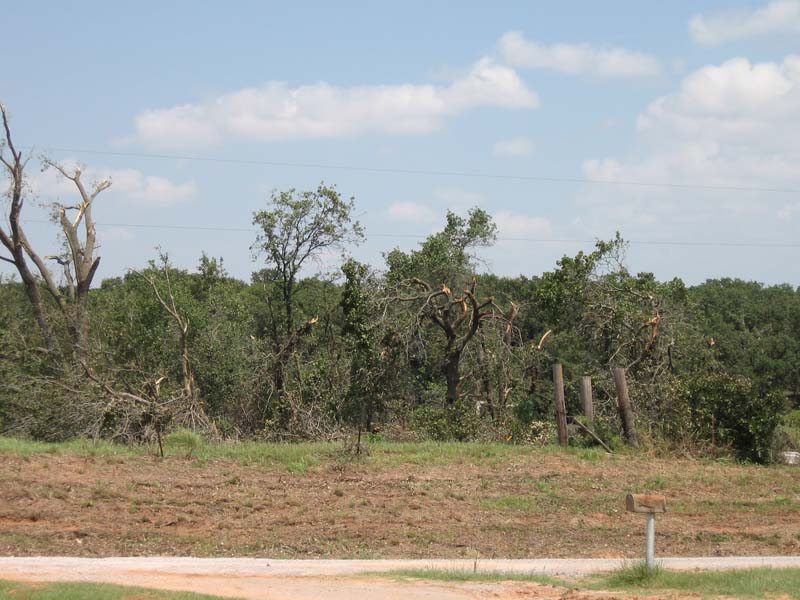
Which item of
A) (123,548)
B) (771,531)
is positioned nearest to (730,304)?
(771,531)

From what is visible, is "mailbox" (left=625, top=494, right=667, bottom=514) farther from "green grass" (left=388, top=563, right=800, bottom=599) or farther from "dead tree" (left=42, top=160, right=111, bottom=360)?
"dead tree" (left=42, top=160, right=111, bottom=360)

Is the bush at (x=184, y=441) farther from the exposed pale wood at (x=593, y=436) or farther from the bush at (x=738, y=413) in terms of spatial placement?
the bush at (x=738, y=413)

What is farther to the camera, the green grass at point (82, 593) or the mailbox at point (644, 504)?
the mailbox at point (644, 504)

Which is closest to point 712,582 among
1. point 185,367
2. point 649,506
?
point 649,506

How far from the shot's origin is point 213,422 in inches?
871

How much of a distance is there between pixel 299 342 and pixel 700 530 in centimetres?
1328

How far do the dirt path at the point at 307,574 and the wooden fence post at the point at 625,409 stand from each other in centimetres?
639

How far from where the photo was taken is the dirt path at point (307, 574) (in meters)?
9.23

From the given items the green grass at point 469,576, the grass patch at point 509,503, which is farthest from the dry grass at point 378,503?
the green grass at point 469,576

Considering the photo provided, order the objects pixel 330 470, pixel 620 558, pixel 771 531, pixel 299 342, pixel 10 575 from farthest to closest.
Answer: pixel 299 342
pixel 330 470
pixel 771 531
pixel 620 558
pixel 10 575

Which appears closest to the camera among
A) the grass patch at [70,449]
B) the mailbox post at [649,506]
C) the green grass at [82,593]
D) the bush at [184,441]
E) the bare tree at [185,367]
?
the green grass at [82,593]

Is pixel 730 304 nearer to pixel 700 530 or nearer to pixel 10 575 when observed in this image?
pixel 700 530

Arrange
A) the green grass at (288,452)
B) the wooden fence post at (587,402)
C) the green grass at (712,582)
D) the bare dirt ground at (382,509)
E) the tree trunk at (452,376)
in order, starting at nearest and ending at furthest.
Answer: the green grass at (712,582)
the bare dirt ground at (382,509)
the green grass at (288,452)
the wooden fence post at (587,402)
the tree trunk at (452,376)

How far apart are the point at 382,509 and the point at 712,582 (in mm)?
5616
